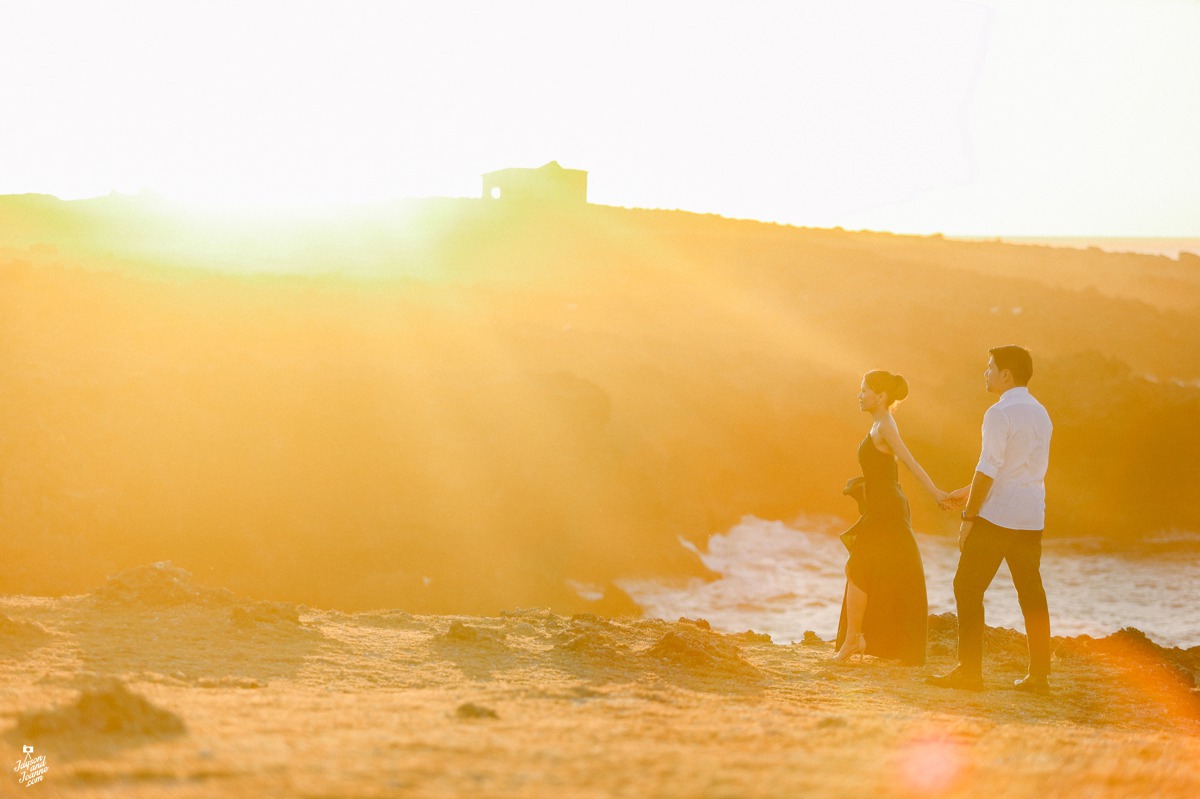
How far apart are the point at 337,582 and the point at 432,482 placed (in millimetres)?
2914

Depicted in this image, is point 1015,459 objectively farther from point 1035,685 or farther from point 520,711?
point 520,711

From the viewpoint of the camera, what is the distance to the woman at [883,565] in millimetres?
6926

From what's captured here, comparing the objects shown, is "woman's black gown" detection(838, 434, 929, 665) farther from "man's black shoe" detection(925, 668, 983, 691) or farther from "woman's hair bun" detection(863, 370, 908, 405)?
"man's black shoe" detection(925, 668, 983, 691)

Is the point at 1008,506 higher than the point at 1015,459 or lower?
lower

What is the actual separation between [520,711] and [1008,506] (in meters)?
3.23

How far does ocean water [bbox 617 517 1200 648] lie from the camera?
47.2 ft

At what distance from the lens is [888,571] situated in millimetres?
6992

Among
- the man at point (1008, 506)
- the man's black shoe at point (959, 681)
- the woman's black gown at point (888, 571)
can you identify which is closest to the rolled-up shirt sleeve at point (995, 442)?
the man at point (1008, 506)

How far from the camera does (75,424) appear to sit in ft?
51.0

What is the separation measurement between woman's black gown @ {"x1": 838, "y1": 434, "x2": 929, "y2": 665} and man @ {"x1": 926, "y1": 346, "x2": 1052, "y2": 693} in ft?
2.53

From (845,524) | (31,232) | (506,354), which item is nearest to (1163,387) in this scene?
(845,524)

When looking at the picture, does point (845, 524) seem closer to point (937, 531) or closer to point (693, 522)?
point (937, 531)

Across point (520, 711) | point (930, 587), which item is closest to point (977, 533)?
point (520, 711)

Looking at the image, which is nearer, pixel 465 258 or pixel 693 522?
pixel 693 522
